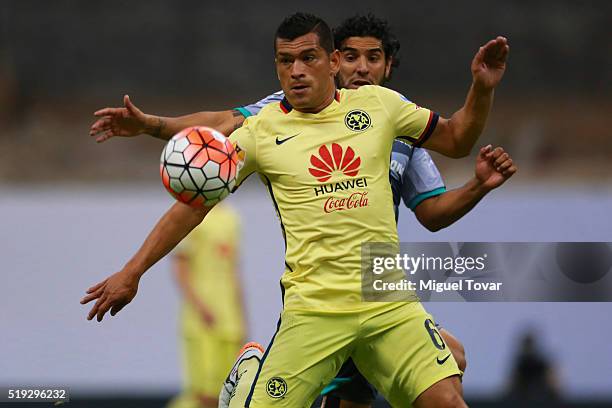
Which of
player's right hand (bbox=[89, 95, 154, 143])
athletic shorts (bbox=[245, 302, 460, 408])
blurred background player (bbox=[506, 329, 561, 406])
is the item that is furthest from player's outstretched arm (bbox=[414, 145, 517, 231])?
blurred background player (bbox=[506, 329, 561, 406])

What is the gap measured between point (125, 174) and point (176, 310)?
10.3 feet

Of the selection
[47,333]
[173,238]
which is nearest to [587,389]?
[47,333]

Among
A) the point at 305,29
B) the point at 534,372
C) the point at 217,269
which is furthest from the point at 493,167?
the point at 217,269

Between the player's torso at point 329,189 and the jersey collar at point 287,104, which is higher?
the jersey collar at point 287,104

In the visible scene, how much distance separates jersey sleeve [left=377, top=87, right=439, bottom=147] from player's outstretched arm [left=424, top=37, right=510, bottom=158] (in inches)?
1.5

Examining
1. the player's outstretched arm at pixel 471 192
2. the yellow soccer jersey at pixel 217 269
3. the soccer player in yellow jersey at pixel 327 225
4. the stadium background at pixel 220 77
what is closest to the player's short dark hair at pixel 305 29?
the soccer player in yellow jersey at pixel 327 225

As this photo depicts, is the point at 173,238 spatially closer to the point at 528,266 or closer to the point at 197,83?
the point at 528,266

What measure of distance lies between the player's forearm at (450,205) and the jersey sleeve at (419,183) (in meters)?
0.04

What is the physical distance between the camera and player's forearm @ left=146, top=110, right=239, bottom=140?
16.8 ft

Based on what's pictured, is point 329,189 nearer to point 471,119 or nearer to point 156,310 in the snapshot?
point 471,119

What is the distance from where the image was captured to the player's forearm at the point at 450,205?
491 cm

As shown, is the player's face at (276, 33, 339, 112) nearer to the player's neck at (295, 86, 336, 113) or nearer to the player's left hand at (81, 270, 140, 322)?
the player's neck at (295, 86, 336, 113)

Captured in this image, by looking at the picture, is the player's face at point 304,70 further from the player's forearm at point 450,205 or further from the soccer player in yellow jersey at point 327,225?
the player's forearm at point 450,205

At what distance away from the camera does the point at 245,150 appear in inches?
183
